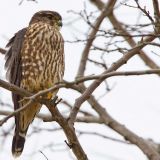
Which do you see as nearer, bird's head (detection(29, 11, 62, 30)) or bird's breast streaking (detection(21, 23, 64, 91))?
bird's breast streaking (detection(21, 23, 64, 91))

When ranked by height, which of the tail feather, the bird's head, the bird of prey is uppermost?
the bird's head

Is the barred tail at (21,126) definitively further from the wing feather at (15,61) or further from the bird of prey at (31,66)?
the wing feather at (15,61)

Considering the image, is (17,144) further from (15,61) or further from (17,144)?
(15,61)

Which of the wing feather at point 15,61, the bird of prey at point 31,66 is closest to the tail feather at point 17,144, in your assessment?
the bird of prey at point 31,66

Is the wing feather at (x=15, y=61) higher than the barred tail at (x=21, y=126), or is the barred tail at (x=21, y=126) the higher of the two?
the wing feather at (x=15, y=61)

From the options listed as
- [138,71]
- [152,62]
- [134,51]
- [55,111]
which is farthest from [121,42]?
[152,62]

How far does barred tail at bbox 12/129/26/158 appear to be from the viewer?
18.3 ft

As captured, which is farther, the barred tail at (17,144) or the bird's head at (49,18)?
the bird's head at (49,18)

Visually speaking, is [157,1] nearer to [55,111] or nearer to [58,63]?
[55,111]

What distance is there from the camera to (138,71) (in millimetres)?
3625

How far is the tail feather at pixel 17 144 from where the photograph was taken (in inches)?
219

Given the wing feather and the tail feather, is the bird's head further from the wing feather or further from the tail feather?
the tail feather

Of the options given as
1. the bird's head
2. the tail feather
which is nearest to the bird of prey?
the tail feather

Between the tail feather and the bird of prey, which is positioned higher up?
the bird of prey
